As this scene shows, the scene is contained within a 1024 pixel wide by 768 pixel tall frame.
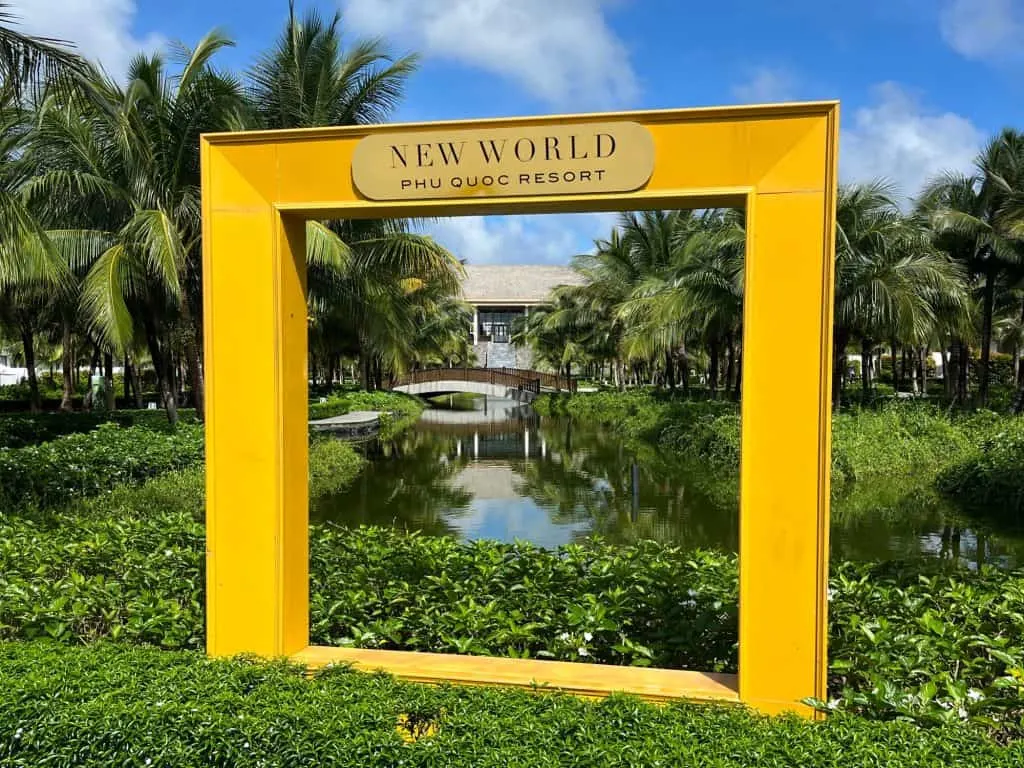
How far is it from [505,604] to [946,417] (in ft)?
51.3

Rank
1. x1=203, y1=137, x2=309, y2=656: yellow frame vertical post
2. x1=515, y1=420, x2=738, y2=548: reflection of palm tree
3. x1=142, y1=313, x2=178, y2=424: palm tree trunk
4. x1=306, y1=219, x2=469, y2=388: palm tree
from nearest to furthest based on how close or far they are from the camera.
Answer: x1=203, y1=137, x2=309, y2=656: yellow frame vertical post → x1=515, y1=420, x2=738, y2=548: reflection of palm tree → x1=306, y1=219, x2=469, y2=388: palm tree → x1=142, y1=313, x2=178, y2=424: palm tree trunk

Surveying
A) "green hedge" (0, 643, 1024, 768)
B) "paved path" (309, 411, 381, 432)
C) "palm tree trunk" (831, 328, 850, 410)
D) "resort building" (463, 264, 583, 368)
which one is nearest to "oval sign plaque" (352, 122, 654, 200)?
"green hedge" (0, 643, 1024, 768)

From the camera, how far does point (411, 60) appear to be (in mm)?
15734

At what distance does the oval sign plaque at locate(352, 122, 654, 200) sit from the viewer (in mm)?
3322

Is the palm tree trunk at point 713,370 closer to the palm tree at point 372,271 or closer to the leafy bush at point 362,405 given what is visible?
the palm tree at point 372,271

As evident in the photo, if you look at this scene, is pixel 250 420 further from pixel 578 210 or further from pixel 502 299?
pixel 502 299

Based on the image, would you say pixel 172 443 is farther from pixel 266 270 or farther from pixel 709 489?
pixel 266 270

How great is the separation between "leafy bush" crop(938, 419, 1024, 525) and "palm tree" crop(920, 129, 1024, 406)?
6648 millimetres

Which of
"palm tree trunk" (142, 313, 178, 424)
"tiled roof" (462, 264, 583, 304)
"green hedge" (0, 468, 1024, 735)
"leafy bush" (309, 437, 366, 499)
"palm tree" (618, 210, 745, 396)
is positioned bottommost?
"leafy bush" (309, 437, 366, 499)

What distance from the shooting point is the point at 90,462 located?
34.6 feet

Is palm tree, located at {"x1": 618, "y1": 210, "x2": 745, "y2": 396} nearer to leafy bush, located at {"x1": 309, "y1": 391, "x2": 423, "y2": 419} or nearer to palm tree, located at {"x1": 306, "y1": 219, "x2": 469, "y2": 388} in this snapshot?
palm tree, located at {"x1": 306, "y1": 219, "x2": 469, "y2": 388}

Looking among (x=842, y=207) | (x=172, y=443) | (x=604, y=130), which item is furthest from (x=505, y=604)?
(x=842, y=207)

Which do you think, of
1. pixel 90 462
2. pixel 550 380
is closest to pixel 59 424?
→ pixel 90 462

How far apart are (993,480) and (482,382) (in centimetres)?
3718
